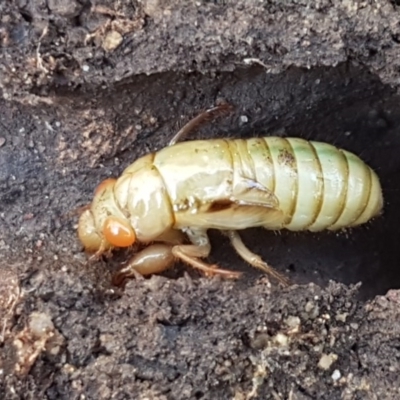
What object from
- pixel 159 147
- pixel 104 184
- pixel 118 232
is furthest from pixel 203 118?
pixel 118 232

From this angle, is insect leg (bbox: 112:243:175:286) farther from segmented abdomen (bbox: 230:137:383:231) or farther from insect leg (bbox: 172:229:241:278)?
segmented abdomen (bbox: 230:137:383:231)

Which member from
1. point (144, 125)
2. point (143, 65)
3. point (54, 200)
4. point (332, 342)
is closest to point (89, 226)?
point (54, 200)

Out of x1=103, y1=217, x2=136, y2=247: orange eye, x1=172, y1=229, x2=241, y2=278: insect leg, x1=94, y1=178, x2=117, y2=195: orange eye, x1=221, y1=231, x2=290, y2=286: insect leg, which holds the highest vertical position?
x1=94, y1=178, x2=117, y2=195: orange eye

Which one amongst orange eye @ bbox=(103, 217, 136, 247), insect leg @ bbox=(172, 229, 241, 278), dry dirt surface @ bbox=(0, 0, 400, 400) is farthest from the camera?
orange eye @ bbox=(103, 217, 136, 247)

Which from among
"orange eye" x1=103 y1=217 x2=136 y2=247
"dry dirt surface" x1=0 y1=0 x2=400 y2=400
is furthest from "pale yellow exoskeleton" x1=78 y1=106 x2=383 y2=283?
"dry dirt surface" x1=0 y1=0 x2=400 y2=400

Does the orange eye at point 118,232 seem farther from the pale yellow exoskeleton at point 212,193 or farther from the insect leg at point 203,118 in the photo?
the insect leg at point 203,118

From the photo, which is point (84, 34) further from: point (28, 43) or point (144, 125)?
point (144, 125)
